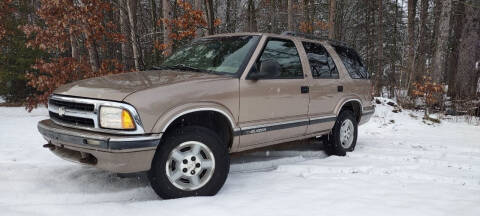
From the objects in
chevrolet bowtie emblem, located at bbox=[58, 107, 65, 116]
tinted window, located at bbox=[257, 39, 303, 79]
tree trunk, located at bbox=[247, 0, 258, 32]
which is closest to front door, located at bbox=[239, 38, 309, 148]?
tinted window, located at bbox=[257, 39, 303, 79]

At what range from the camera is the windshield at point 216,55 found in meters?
3.90

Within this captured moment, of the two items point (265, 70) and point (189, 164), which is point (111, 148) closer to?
point (189, 164)

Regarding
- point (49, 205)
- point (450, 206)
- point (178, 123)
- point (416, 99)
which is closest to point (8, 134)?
point (49, 205)

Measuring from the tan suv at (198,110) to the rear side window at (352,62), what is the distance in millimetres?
543

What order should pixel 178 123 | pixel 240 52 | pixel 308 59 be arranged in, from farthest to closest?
pixel 308 59 → pixel 240 52 → pixel 178 123

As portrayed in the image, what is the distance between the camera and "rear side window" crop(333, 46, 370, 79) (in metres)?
5.51

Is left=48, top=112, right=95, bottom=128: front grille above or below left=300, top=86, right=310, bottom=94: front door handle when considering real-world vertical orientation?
below

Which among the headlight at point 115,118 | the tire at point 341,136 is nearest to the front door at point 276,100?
the tire at point 341,136

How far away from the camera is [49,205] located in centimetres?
307

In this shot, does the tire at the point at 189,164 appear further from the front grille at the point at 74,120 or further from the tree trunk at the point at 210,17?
the tree trunk at the point at 210,17

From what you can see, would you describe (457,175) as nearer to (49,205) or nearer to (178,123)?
(178,123)

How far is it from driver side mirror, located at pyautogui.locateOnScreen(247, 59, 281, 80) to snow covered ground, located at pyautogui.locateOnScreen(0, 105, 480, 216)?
1.24 meters

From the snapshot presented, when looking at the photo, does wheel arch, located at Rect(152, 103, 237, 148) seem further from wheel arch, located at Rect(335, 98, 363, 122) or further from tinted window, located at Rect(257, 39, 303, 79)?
wheel arch, located at Rect(335, 98, 363, 122)

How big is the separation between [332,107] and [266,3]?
17040 mm
